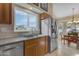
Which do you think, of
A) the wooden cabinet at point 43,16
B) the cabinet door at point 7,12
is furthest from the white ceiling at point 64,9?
the cabinet door at point 7,12

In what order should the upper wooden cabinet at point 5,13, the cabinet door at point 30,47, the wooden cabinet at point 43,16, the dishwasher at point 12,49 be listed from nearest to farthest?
the dishwasher at point 12,49 → the upper wooden cabinet at point 5,13 → the cabinet door at point 30,47 → the wooden cabinet at point 43,16

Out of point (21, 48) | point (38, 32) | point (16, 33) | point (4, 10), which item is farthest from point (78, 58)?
point (4, 10)

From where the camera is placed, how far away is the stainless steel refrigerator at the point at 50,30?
236 centimetres

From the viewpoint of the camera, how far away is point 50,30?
2.39 metres

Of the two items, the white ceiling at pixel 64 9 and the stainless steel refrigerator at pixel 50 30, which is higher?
the white ceiling at pixel 64 9

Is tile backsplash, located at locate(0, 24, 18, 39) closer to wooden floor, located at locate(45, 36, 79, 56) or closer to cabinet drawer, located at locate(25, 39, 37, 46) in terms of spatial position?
cabinet drawer, located at locate(25, 39, 37, 46)

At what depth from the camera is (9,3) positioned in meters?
2.18

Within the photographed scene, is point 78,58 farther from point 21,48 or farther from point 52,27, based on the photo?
point 21,48

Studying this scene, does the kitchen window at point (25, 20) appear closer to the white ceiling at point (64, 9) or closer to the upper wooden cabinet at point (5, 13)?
the upper wooden cabinet at point (5, 13)

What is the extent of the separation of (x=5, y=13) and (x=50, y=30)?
2.73ft

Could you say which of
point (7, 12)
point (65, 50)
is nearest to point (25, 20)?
point (7, 12)

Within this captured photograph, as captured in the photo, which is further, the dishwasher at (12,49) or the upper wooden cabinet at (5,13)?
the upper wooden cabinet at (5,13)

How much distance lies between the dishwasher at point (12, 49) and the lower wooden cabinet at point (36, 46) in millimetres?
113

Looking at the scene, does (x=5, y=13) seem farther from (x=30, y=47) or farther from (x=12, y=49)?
(x=30, y=47)
